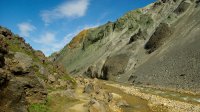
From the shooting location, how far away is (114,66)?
10038 centimetres

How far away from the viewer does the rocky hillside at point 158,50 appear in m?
71.9

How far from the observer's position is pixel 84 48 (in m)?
168

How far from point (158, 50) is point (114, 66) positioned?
49.3 feet

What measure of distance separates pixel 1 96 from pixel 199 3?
290 feet

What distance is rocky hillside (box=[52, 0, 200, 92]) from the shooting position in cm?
7188

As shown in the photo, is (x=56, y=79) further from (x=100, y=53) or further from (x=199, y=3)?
(x=100, y=53)

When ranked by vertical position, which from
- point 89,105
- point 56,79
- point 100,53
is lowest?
point 89,105

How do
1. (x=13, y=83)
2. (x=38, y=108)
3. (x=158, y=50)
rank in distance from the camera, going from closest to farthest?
(x=13, y=83) → (x=38, y=108) → (x=158, y=50)

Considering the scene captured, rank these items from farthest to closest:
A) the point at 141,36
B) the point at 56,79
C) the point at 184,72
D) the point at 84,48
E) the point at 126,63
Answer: the point at 84,48 < the point at 141,36 < the point at 126,63 < the point at 184,72 < the point at 56,79

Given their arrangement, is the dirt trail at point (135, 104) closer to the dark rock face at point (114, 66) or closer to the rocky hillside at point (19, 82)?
the rocky hillside at point (19, 82)

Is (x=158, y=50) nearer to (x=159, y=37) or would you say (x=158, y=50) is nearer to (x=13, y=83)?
(x=159, y=37)

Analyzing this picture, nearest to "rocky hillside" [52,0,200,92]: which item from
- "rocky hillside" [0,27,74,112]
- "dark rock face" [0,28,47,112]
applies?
"rocky hillside" [0,27,74,112]

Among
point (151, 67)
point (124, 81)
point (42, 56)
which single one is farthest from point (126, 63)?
point (42, 56)

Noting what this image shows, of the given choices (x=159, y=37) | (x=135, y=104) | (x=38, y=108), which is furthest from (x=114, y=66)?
(x=38, y=108)
